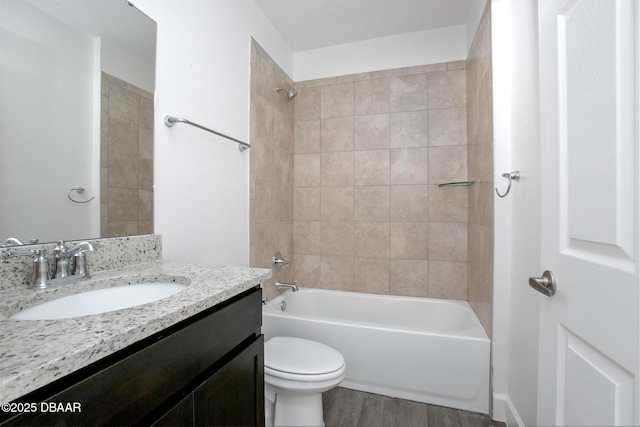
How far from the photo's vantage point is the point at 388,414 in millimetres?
1514

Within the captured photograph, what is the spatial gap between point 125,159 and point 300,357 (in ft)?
3.80

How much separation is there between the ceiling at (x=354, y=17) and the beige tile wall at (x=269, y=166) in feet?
1.01

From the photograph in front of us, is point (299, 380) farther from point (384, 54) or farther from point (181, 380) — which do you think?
point (384, 54)

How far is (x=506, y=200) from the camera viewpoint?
1449 mm

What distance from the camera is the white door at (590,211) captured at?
539mm

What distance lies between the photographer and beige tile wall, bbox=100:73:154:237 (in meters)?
0.98

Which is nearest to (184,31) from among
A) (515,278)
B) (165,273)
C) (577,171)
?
(165,273)

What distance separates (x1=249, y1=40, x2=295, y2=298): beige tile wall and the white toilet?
0.66 meters

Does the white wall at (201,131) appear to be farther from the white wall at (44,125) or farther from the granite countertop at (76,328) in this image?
the granite countertop at (76,328)

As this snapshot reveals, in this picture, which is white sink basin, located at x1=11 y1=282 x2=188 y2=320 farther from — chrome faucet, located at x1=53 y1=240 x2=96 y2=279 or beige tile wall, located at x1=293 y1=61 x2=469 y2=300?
beige tile wall, located at x1=293 y1=61 x2=469 y2=300

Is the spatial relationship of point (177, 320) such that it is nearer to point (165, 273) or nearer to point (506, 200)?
point (165, 273)

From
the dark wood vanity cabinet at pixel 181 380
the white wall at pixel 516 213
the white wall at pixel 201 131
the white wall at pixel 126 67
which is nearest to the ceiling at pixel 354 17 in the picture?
the white wall at pixel 201 131

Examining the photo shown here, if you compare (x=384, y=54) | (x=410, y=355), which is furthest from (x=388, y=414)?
(x=384, y=54)

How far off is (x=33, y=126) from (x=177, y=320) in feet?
2.44
